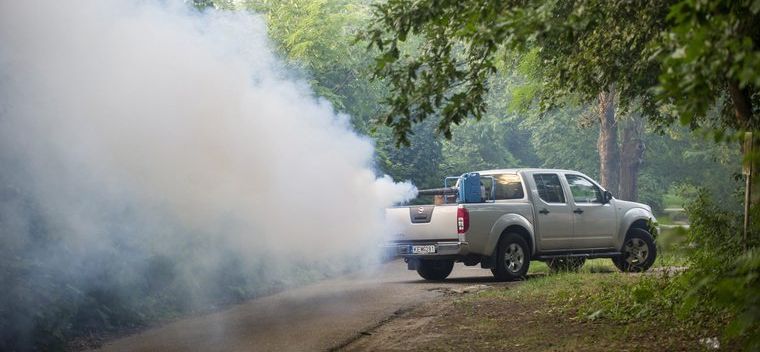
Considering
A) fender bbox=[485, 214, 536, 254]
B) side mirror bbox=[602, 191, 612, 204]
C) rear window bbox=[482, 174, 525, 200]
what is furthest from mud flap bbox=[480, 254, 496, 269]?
side mirror bbox=[602, 191, 612, 204]

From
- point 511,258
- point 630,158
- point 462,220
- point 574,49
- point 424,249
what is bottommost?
point 511,258

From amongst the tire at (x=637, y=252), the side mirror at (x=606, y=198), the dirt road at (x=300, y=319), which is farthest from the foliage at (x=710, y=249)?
the tire at (x=637, y=252)

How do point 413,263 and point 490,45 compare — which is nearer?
point 490,45

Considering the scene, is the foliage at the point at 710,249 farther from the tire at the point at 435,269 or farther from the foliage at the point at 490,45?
the tire at the point at 435,269

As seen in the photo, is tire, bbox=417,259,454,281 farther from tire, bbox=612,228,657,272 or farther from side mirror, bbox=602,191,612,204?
tire, bbox=612,228,657,272

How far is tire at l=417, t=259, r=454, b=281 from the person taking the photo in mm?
18547

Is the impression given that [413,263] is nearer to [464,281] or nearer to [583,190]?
[464,281]

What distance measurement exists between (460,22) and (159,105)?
21.8ft

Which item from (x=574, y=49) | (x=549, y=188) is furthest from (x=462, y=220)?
(x=574, y=49)

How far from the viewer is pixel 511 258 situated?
17.8 m

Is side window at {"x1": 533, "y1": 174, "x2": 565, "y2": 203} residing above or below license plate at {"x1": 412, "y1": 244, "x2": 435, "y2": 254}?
above

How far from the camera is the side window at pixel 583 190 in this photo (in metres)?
19.0

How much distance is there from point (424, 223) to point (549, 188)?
2.73 meters

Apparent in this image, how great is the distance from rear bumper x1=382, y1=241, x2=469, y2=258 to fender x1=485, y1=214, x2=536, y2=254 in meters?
0.53
